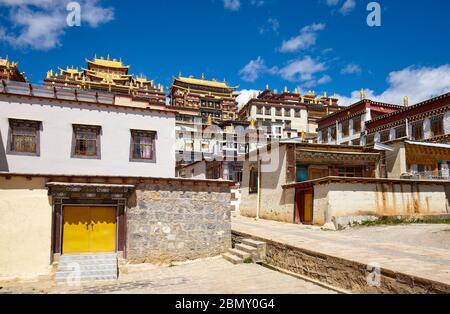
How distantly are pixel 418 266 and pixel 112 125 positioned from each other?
1506cm

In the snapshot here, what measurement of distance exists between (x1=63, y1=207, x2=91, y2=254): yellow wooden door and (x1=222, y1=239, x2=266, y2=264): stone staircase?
5.60 m

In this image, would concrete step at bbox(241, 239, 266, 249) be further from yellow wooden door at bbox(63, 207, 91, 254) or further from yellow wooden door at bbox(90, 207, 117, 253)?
yellow wooden door at bbox(63, 207, 91, 254)

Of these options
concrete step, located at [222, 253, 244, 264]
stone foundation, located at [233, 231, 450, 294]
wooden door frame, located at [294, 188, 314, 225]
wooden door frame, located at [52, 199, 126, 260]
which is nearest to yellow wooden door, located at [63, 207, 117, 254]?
wooden door frame, located at [52, 199, 126, 260]

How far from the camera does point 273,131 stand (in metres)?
57.3

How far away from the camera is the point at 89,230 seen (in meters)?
13.5

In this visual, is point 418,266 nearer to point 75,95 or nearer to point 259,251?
point 259,251

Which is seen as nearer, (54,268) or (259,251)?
(54,268)

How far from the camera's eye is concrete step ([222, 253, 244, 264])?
13305mm

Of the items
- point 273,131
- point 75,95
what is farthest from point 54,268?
point 273,131

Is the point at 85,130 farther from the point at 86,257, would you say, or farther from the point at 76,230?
the point at 86,257

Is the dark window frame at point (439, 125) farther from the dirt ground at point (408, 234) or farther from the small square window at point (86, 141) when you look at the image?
the small square window at point (86, 141)

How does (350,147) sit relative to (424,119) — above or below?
below

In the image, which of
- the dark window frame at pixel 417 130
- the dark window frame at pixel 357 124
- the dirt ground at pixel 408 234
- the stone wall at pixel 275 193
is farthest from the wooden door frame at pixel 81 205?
the dark window frame at pixel 357 124
